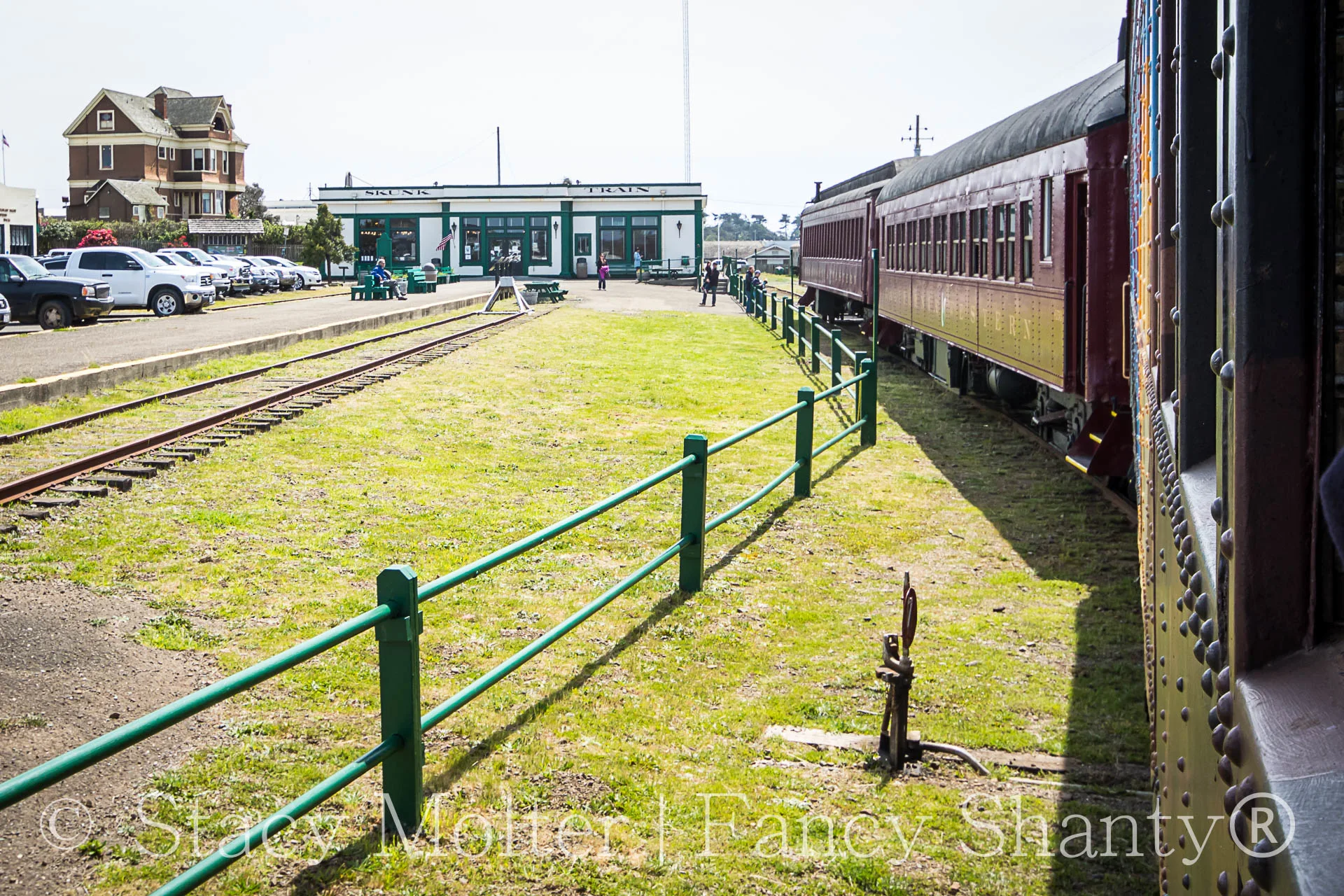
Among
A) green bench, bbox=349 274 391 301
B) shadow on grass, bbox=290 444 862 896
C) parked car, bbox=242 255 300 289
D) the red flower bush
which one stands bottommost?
shadow on grass, bbox=290 444 862 896

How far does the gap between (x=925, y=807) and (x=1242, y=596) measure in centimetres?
362

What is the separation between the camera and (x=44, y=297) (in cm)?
2744

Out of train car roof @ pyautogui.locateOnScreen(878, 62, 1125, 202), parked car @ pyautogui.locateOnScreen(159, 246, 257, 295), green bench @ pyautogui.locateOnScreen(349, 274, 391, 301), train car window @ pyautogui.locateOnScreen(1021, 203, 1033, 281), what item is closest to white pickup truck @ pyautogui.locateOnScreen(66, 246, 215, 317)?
green bench @ pyautogui.locateOnScreen(349, 274, 391, 301)

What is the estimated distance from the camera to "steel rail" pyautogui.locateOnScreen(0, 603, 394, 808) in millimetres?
2725

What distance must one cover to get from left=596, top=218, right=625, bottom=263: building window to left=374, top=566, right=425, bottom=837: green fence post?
7024 cm

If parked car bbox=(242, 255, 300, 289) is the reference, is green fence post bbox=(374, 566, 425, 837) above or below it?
below

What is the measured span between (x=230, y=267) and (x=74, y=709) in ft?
139

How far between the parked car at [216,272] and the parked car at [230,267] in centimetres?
12

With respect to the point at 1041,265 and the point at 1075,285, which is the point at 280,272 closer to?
the point at 1041,265

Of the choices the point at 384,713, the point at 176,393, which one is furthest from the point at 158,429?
the point at 384,713

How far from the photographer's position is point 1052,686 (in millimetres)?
6336

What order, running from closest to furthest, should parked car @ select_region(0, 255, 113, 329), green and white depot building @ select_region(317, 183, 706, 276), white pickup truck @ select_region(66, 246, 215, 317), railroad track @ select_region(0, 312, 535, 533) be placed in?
1. railroad track @ select_region(0, 312, 535, 533)
2. parked car @ select_region(0, 255, 113, 329)
3. white pickup truck @ select_region(66, 246, 215, 317)
4. green and white depot building @ select_region(317, 183, 706, 276)

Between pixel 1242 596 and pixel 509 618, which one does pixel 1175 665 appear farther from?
pixel 509 618

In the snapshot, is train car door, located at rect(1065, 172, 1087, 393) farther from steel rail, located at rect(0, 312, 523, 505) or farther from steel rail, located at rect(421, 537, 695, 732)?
steel rail, located at rect(0, 312, 523, 505)
